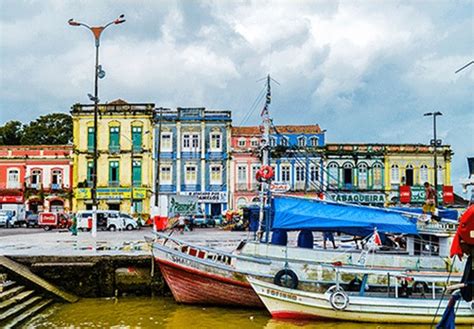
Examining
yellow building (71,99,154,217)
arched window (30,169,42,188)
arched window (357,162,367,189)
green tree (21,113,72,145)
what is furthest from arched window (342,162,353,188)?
green tree (21,113,72,145)

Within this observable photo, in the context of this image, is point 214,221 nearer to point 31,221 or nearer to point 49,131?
point 31,221

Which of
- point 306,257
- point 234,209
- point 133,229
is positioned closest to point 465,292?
point 306,257

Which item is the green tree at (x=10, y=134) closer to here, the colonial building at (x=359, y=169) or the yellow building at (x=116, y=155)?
the yellow building at (x=116, y=155)

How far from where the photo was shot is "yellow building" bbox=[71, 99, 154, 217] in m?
53.6

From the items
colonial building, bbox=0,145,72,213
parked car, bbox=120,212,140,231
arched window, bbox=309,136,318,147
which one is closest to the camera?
parked car, bbox=120,212,140,231

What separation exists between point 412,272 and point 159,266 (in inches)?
314

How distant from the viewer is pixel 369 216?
17.0 metres

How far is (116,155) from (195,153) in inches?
293

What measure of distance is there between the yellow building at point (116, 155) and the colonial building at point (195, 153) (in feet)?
4.43

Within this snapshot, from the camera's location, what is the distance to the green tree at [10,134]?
70.7 metres

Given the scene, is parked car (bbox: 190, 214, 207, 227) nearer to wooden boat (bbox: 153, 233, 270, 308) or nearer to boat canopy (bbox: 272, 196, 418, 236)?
wooden boat (bbox: 153, 233, 270, 308)

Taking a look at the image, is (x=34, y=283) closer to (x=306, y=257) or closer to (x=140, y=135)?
(x=306, y=257)

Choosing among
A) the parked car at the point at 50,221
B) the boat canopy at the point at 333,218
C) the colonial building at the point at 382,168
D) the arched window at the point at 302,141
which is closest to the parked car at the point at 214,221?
the arched window at the point at 302,141

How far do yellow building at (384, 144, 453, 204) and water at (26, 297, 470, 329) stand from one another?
41.1m
